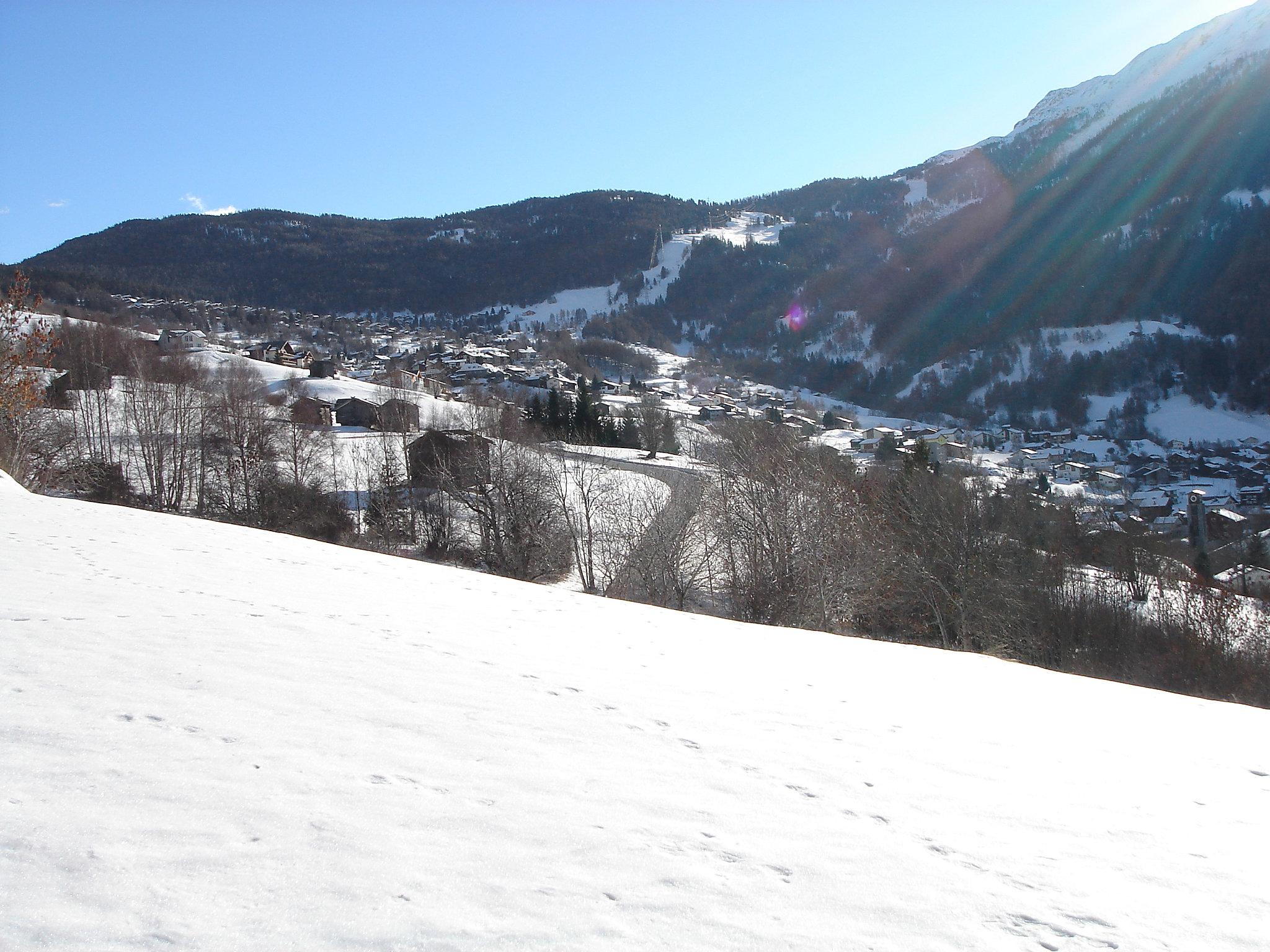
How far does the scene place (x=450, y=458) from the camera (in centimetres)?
3581

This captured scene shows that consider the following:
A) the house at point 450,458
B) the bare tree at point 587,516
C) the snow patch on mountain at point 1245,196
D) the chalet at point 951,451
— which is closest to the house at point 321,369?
the house at point 450,458

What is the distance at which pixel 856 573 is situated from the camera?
74.1 feet

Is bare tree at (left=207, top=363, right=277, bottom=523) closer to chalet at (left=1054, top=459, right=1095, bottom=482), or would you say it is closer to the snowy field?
chalet at (left=1054, top=459, right=1095, bottom=482)

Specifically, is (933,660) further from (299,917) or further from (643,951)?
(299,917)

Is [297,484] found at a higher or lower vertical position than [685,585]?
higher

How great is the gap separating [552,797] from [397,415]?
51964mm

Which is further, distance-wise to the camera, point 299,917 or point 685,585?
point 685,585

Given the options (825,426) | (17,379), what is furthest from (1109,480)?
(17,379)

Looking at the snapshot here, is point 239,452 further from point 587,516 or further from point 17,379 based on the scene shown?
point 587,516

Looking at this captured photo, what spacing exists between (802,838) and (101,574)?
902cm

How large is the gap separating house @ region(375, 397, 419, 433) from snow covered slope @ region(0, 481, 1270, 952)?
44.4m

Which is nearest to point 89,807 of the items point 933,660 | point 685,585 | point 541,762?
point 541,762

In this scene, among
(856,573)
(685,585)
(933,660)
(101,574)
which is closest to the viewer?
(101,574)

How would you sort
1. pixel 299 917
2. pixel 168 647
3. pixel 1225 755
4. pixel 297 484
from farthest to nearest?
pixel 297 484 → pixel 1225 755 → pixel 168 647 → pixel 299 917
